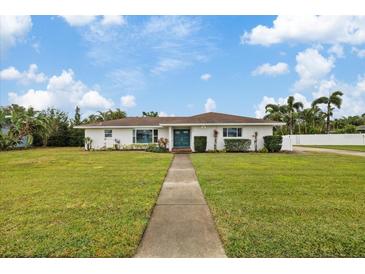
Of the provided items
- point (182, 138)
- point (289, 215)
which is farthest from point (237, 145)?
point (289, 215)

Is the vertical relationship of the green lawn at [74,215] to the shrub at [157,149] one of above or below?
below

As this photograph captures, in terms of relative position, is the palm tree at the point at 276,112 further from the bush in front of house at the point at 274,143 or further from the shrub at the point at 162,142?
the shrub at the point at 162,142

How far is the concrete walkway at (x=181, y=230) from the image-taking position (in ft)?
10.3

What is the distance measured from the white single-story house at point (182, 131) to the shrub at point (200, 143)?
621 mm

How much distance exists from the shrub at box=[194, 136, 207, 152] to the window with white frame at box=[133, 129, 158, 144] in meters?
4.48

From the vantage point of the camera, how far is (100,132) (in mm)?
22031

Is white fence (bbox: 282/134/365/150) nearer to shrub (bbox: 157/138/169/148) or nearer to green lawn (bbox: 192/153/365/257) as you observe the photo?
shrub (bbox: 157/138/169/148)

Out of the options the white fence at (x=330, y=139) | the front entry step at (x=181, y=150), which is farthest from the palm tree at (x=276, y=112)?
the front entry step at (x=181, y=150)

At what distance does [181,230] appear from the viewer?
3842 millimetres

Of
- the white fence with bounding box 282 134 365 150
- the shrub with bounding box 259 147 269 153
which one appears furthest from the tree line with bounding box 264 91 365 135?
the shrub with bounding box 259 147 269 153
